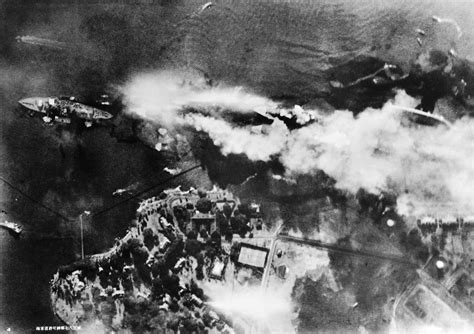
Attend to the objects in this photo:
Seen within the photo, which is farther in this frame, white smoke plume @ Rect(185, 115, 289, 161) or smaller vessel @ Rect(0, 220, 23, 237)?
smaller vessel @ Rect(0, 220, 23, 237)

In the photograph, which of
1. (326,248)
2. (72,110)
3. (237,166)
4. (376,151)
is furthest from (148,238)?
(376,151)

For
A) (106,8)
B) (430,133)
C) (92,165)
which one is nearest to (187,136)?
(92,165)

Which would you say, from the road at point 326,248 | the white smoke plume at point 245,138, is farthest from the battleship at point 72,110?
the road at point 326,248

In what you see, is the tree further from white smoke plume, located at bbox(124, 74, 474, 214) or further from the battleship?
the battleship

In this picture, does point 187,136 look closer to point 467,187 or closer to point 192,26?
point 192,26

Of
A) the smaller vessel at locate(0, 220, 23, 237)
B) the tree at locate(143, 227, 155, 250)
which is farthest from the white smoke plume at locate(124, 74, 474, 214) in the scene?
the smaller vessel at locate(0, 220, 23, 237)

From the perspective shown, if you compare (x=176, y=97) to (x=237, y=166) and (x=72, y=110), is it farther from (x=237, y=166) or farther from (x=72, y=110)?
(x=72, y=110)
